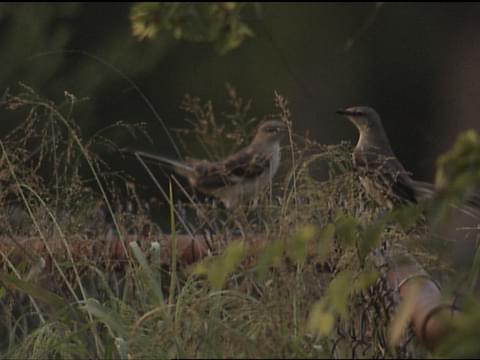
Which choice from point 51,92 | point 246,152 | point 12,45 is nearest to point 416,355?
point 246,152

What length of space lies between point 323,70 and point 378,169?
11949 mm

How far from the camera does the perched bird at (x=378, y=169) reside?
409 cm

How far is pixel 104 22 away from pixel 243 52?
4.76ft

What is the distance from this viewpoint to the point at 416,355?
3506mm

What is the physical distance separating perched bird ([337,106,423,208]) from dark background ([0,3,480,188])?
644cm

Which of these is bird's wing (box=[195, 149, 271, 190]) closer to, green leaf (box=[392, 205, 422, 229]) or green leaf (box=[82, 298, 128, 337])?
green leaf (box=[82, 298, 128, 337])

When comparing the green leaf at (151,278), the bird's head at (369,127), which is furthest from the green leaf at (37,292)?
the bird's head at (369,127)

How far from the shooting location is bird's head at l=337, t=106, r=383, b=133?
677cm

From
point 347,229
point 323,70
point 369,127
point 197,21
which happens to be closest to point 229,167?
point 369,127

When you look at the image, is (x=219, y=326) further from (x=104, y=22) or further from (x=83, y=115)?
(x=104, y=22)

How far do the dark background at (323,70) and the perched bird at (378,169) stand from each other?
644 cm

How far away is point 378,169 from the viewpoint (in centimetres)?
372

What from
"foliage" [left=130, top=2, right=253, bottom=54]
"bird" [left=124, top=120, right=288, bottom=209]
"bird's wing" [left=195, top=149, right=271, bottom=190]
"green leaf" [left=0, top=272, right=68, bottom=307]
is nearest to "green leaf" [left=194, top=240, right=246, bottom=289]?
"foliage" [left=130, top=2, right=253, bottom=54]

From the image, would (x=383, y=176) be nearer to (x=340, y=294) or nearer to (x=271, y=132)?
(x=340, y=294)
